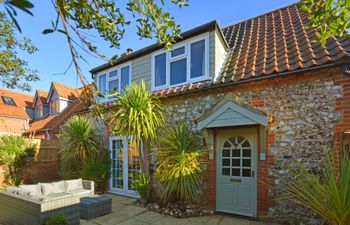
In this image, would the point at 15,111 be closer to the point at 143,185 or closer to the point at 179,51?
the point at 143,185

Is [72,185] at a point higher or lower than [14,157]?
lower

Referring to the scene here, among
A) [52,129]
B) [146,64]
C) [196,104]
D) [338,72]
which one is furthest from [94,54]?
[52,129]

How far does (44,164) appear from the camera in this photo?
36.0 ft

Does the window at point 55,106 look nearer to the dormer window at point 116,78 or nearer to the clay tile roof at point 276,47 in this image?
the dormer window at point 116,78

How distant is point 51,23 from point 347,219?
173 inches

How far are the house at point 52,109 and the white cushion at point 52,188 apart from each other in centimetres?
851

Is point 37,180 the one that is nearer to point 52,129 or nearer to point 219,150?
A: point 52,129

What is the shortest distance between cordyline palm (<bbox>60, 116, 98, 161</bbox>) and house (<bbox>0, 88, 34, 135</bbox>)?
9922 mm

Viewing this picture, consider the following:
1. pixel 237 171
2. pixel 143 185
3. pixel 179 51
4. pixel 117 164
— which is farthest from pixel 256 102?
pixel 117 164

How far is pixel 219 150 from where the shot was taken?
19.9 ft

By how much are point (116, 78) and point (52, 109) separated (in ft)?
35.7

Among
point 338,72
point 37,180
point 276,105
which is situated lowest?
point 37,180

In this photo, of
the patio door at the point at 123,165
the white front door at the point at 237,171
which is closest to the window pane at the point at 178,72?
the white front door at the point at 237,171

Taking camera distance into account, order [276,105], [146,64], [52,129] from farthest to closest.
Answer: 1. [52,129]
2. [146,64]
3. [276,105]
